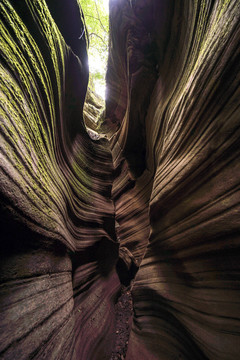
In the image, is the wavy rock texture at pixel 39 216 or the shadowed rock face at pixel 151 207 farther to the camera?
the shadowed rock face at pixel 151 207

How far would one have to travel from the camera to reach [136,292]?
2.98 m

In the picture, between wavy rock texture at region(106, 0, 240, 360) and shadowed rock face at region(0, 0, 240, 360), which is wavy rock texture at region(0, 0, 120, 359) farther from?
wavy rock texture at region(106, 0, 240, 360)

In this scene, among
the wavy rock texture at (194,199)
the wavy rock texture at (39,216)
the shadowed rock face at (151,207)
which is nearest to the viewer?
the wavy rock texture at (39,216)

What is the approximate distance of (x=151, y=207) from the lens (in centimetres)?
274

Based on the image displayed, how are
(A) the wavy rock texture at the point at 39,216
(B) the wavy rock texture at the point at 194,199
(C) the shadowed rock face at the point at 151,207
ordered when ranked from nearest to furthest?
(A) the wavy rock texture at the point at 39,216, (C) the shadowed rock face at the point at 151,207, (B) the wavy rock texture at the point at 194,199

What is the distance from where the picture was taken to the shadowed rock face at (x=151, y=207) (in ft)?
4.62

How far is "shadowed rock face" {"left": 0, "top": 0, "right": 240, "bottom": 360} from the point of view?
1408mm

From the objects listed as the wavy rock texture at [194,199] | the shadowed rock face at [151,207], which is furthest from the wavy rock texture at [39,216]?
the wavy rock texture at [194,199]

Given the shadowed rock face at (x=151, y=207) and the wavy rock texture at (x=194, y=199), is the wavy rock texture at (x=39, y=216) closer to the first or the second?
the shadowed rock face at (x=151, y=207)

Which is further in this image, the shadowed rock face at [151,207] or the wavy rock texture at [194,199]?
the wavy rock texture at [194,199]

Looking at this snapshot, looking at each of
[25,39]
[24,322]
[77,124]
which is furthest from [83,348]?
[77,124]

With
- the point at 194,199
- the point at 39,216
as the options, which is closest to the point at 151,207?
the point at 194,199

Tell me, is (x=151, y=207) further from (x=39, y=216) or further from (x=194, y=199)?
(x=39, y=216)

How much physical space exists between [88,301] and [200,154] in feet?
10.6
